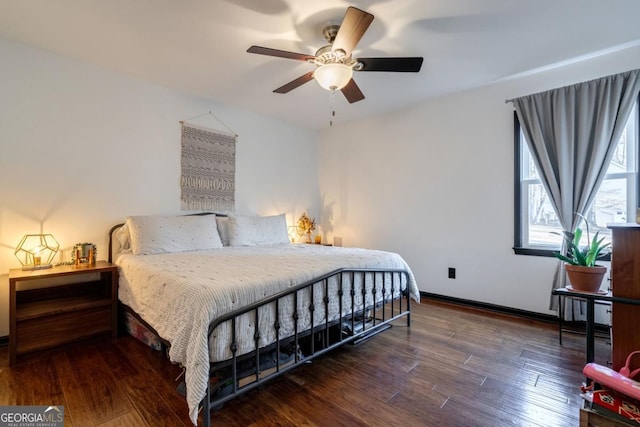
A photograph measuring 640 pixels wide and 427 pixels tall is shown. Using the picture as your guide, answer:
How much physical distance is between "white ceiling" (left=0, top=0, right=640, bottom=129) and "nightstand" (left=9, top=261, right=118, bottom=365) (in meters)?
1.97

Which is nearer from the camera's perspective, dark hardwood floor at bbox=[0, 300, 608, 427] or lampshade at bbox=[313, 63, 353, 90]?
dark hardwood floor at bbox=[0, 300, 608, 427]

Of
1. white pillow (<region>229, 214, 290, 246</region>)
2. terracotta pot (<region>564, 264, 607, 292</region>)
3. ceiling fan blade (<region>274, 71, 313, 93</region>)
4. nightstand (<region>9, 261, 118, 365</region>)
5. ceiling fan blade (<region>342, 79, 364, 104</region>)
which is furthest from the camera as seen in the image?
white pillow (<region>229, 214, 290, 246</region>)

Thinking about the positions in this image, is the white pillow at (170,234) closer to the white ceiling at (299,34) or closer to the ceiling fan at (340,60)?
the white ceiling at (299,34)

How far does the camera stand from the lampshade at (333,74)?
201cm

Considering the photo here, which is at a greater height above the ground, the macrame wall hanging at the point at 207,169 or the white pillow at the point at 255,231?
the macrame wall hanging at the point at 207,169

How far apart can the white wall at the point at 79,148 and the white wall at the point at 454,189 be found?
→ 7.76 feet

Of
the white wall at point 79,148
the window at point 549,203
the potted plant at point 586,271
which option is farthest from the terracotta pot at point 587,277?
the white wall at point 79,148

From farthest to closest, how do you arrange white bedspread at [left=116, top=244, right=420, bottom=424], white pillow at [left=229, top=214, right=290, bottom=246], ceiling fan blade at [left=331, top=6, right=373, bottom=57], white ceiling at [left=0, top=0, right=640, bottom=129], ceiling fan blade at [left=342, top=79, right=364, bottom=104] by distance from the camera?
1. white pillow at [left=229, top=214, right=290, bottom=246]
2. ceiling fan blade at [left=342, top=79, right=364, bottom=104]
3. white ceiling at [left=0, top=0, right=640, bottom=129]
4. ceiling fan blade at [left=331, top=6, right=373, bottom=57]
5. white bedspread at [left=116, top=244, right=420, bottom=424]

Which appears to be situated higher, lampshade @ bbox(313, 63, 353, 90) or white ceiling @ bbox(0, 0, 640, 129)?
white ceiling @ bbox(0, 0, 640, 129)

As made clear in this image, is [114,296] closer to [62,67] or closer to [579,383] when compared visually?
[62,67]

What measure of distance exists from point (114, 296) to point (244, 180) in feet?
6.88

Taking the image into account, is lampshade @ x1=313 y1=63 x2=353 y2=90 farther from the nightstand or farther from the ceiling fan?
the nightstand

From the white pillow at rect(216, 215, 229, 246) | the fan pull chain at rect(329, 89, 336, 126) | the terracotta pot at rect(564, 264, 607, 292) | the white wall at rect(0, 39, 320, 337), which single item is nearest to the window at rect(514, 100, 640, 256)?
the terracotta pot at rect(564, 264, 607, 292)

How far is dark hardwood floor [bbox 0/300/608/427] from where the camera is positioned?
1.56m
